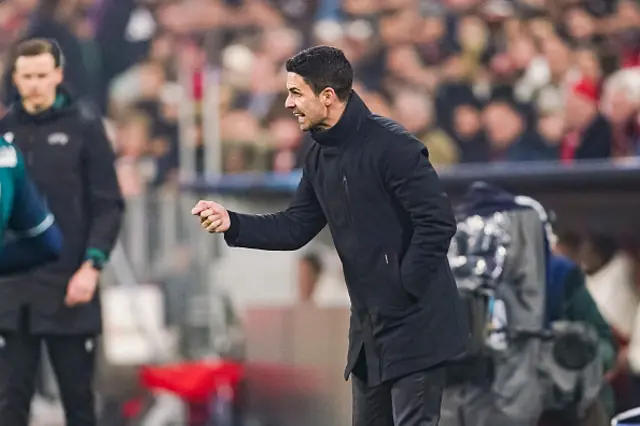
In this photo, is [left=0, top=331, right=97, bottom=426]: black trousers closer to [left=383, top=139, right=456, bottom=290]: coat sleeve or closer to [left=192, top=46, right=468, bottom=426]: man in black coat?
[left=192, top=46, right=468, bottom=426]: man in black coat

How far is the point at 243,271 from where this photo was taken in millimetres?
10172

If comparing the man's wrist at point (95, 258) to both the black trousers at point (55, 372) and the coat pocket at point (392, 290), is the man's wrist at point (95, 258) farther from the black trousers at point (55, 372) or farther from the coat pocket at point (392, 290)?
the coat pocket at point (392, 290)

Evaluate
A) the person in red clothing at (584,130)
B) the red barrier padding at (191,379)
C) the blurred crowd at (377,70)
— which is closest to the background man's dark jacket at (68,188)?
the blurred crowd at (377,70)

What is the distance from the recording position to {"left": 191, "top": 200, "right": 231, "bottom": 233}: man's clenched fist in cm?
499

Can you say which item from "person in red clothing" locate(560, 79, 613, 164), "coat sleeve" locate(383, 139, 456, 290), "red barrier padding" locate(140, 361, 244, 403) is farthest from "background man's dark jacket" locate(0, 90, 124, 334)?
"person in red clothing" locate(560, 79, 613, 164)

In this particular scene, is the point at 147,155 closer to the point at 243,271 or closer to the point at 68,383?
the point at 243,271

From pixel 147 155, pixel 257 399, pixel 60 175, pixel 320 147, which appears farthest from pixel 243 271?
pixel 320 147

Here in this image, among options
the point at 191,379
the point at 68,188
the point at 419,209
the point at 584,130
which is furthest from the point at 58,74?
the point at 584,130

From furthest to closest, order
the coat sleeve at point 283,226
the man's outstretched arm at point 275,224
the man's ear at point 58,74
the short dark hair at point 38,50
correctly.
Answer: the man's ear at point 58,74
the short dark hair at point 38,50
the coat sleeve at point 283,226
the man's outstretched arm at point 275,224

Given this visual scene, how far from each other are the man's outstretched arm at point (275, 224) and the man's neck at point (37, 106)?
171cm

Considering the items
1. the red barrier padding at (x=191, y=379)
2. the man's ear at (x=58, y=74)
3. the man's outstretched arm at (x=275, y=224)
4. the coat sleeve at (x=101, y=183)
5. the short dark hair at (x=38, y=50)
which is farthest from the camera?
the red barrier padding at (x=191, y=379)

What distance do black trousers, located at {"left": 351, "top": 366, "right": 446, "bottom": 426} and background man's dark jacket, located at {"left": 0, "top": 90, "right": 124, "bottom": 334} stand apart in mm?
1874

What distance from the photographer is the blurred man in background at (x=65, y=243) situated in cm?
650

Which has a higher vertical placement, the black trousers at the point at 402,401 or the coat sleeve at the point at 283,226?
the coat sleeve at the point at 283,226
